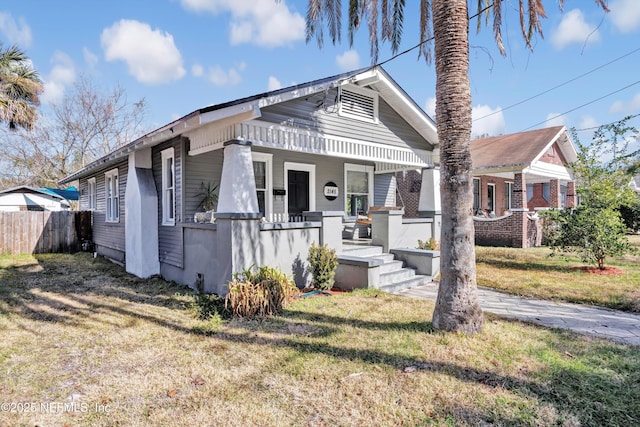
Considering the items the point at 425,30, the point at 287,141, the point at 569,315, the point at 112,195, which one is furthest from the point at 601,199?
the point at 112,195

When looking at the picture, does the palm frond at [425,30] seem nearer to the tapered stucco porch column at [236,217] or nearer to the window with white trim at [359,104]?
the window with white trim at [359,104]

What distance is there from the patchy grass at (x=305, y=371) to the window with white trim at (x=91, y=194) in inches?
408

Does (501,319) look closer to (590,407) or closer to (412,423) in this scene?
(590,407)

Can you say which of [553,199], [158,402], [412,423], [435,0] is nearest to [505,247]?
[553,199]

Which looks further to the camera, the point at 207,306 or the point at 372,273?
the point at 372,273

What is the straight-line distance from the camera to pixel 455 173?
4.32 m

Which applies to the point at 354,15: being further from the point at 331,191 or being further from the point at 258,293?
the point at 258,293

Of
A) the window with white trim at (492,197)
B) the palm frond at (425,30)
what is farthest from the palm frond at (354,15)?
the window with white trim at (492,197)

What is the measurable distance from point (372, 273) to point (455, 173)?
130 inches

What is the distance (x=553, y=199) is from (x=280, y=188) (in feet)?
47.7

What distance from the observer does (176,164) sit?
834 centimetres

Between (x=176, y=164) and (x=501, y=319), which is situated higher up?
(x=176, y=164)

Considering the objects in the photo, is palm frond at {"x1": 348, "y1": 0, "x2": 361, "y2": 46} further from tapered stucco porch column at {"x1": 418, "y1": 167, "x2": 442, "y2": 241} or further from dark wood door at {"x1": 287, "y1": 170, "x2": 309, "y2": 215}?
tapered stucco porch column at {"x1": 418, "y1": 167, "x2": 442, "y2": 241}

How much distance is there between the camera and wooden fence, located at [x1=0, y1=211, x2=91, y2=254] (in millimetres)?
14078
